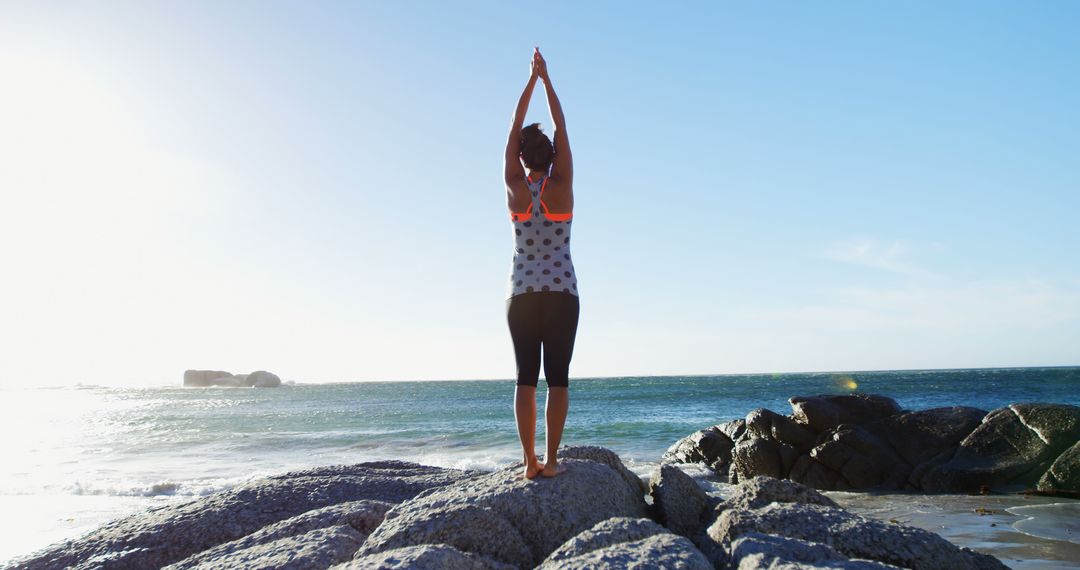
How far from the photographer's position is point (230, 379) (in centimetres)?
12438

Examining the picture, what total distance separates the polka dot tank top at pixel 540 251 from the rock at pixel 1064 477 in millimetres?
8707

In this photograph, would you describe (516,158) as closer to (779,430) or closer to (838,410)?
(779,430)

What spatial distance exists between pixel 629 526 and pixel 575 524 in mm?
705

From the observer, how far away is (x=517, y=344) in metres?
4.56

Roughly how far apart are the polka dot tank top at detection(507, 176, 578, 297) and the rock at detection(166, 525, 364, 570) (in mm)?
1699

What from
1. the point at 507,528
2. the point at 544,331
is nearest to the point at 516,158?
the point at 544,331

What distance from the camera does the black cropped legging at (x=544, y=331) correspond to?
4434 mm

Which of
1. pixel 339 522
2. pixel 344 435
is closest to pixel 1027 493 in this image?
pixel 339 522

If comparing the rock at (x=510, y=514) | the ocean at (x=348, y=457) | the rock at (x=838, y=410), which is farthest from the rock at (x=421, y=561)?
the rock at (x=838, y=410)

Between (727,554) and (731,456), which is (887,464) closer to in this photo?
(731,456)

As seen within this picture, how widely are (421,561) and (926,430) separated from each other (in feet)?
36.7

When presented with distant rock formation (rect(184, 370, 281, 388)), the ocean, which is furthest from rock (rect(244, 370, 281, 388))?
the ocean

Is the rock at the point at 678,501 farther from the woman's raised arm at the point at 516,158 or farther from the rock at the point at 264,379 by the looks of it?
the rock at the point at 264,379

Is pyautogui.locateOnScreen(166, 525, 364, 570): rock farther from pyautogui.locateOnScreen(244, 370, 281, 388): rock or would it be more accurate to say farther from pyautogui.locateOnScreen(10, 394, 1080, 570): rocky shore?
pyautogui.locateOnScreen(244, 370, 281, 388): rock
